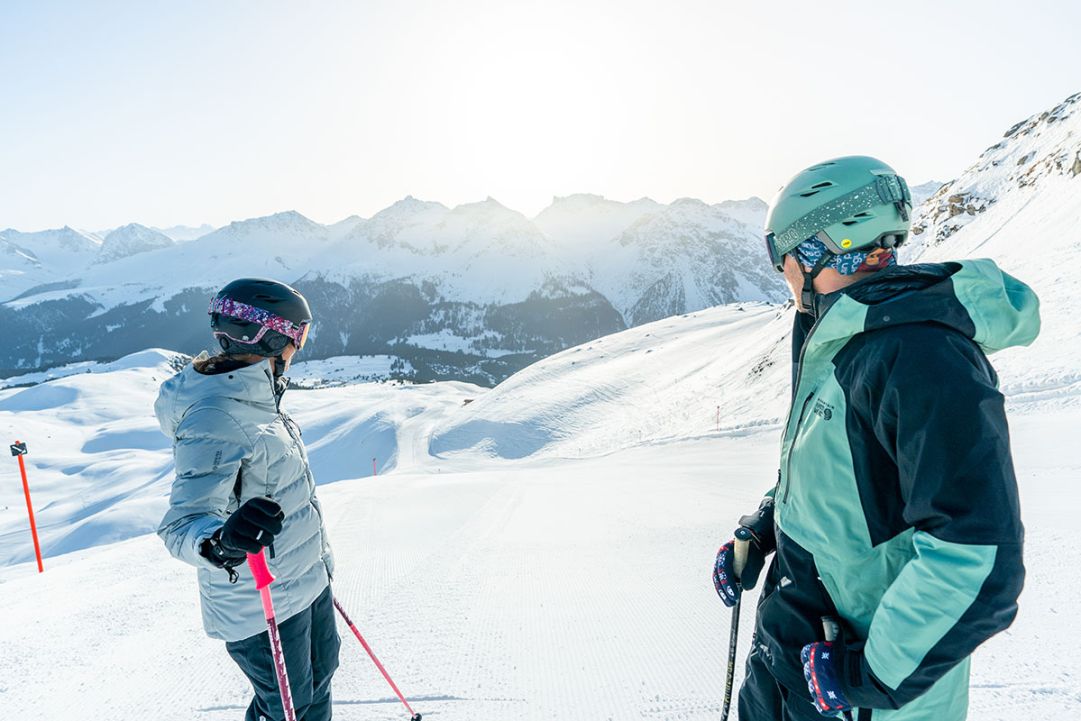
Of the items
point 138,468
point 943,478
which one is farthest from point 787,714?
point 138,468

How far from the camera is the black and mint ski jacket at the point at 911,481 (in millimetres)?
1363

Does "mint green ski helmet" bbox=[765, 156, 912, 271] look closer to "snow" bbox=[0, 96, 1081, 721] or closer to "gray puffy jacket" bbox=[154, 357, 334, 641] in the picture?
"gray puffy jacket" bbox=[154, 357, 334, 641]

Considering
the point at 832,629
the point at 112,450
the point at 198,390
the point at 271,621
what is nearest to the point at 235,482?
the point at 198,390

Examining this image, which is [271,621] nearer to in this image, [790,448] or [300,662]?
[300,662]

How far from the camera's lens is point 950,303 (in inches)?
56.8

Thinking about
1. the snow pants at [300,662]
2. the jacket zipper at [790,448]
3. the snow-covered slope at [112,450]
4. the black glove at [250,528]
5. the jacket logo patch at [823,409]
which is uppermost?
the jacket logo patch at [823,409]

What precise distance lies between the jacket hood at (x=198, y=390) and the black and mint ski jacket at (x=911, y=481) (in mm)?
2382

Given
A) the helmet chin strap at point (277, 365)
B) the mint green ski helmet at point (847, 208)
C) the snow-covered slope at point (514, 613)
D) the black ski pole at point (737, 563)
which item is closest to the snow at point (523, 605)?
the snow-covered slope at point (514, 613)

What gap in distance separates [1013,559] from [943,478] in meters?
0.28

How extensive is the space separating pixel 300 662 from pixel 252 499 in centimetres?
115

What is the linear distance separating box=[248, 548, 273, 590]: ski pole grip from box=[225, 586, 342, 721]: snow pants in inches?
15.3

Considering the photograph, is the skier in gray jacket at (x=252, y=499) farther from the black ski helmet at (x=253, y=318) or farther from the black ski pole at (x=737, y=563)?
the black ski pole at (x=737, y=563)

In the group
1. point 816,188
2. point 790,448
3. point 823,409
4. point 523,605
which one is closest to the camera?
point 823,409

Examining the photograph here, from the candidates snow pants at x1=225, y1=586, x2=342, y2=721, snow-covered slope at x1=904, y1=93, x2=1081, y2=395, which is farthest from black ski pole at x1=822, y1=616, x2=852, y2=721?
snow-covered slope at x1=904, y1=93, x2=1081, y2=395
